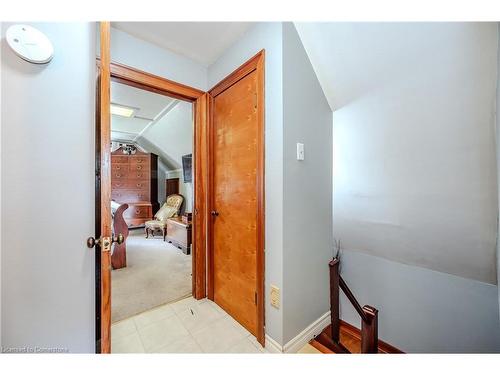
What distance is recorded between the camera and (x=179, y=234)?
3691 mm

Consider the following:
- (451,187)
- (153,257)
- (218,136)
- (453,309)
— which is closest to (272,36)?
(218,136)

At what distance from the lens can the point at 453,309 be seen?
1.57 metres

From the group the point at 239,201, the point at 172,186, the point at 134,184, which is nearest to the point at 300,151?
the point at 239,201

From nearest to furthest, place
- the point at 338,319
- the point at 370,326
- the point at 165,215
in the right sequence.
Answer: the point at 370,326
the point at 338,319
the point at 165,215

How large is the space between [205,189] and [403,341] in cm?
233

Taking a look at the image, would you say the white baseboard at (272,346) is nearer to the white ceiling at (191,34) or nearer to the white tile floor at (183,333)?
the white tile floor at (183,333)

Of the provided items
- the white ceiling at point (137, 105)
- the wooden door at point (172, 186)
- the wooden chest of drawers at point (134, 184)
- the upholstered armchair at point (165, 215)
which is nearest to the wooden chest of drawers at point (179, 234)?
the upholstered armchair at point (165, 215)

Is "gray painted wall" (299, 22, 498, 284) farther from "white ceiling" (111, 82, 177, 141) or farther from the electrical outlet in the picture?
"white ceiling" (111, 82, 177, 141)

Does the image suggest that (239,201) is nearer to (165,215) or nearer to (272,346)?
(272,346)

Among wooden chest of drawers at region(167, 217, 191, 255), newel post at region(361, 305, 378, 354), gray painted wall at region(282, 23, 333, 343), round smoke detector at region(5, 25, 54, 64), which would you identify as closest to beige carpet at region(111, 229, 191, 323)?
wooden chest of drawers at region(167, 217, 191, 255)

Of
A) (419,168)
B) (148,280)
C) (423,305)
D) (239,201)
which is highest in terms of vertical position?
(419,168)

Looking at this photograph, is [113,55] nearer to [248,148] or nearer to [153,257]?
[248,148]

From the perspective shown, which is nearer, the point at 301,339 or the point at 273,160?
the point at 273,160

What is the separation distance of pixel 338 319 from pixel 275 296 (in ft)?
1.80
